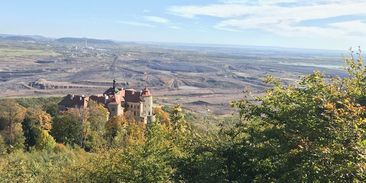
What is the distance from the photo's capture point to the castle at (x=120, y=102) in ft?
276

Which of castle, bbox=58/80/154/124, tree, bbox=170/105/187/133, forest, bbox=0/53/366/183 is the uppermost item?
forest, bbox=0/53/366/183

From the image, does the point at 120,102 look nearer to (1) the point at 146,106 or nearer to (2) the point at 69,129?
(1) the point at 146,106

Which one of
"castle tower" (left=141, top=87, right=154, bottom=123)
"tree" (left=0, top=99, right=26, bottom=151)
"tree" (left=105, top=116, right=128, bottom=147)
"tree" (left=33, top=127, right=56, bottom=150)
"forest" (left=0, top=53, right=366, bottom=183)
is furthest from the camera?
"castle tower" (left=141, top=87, right=154, bottom=123)

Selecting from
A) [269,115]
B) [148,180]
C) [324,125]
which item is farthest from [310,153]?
[148,180]

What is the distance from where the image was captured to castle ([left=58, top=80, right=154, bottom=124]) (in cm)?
8425

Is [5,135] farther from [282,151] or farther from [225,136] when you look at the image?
[282,151]

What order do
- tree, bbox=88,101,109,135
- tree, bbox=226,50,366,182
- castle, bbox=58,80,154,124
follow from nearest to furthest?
tree, bbox=226,50,366,182
tree, bbox=88,101,109,135
castle, bbox=58,80,154,124

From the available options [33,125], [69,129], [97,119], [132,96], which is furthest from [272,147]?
[132,96]

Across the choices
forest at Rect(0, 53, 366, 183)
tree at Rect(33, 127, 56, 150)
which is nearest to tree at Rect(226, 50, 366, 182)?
forest at Rect(0, 53, 366, 183)

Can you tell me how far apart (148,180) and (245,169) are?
8.73 m

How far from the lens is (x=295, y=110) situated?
18906 mm

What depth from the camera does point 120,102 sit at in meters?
87.4

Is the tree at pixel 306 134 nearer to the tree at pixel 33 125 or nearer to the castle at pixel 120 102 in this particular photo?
the tree at pixel 33 125

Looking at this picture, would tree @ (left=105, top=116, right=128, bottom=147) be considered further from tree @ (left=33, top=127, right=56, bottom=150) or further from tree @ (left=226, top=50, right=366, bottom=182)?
tree @ (left=226, top=50, right=366, bottom=182)
